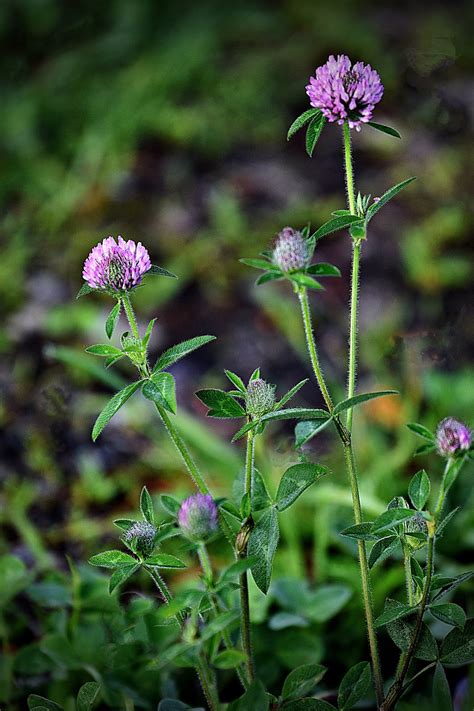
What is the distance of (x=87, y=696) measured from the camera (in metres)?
0.90

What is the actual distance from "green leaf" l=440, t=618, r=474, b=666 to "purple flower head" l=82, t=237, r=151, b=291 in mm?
527

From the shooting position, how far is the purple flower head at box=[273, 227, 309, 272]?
80cm

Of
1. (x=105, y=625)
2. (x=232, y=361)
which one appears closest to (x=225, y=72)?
(x=232, y=361)

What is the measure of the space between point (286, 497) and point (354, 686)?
23 centimetres

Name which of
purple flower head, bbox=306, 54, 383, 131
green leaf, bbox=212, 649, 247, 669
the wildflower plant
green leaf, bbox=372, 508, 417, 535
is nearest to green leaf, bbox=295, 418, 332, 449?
the wildflower plant

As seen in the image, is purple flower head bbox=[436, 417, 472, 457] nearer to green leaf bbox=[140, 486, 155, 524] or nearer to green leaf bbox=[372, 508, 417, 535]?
green leaf bbox=[372, 508, 417, 535]

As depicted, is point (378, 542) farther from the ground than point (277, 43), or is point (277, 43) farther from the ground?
point (277, 43)

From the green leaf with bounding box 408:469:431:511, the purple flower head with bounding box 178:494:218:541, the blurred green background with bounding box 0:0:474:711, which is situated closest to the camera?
the purple flower head with bounding box 178:494:218:541

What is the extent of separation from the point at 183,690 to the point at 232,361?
1.03 m

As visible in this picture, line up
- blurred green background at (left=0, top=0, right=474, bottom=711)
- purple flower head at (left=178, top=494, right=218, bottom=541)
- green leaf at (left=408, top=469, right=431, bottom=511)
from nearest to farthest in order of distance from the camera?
purple flower head at (left=178, top=494, right=218, bottom=541), green leaf at (left=408, top=469, right=431, bottom=511), blurred green background at (left=0, top=0, right=474, bottom=711)

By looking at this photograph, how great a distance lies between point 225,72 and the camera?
3.03 m

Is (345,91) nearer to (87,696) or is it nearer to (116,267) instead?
(116,267)

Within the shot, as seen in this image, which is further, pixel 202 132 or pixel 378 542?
pixel 202 132

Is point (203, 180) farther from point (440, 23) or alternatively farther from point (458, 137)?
point (440, 23)
